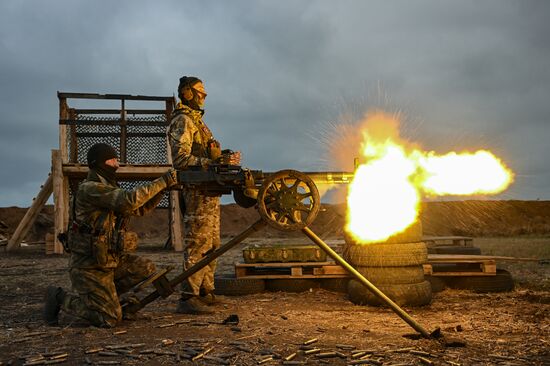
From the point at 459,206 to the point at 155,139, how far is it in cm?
2790

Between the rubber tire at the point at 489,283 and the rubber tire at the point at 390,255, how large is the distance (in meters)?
1.76

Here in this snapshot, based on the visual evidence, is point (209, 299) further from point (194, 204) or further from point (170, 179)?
point (170, 179)

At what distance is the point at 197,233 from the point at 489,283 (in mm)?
4811

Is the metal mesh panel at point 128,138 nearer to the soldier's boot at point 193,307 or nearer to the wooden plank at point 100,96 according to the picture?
the wooden plank at point 100,96

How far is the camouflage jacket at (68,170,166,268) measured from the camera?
516cm

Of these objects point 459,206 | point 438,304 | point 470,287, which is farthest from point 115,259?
point 459,206

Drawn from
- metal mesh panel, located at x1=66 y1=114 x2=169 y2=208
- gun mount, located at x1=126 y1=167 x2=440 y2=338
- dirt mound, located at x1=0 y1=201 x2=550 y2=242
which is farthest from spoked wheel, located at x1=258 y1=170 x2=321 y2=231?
dirt mound, located at x1=0 y1=201 x2=550 y2=242

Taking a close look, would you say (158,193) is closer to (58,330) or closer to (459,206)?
(58,330)

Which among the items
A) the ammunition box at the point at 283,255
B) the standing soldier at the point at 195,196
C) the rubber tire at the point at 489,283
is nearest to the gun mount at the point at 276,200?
the standing soldier at the point at 195,196

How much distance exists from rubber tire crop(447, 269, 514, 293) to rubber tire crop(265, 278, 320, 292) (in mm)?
2501

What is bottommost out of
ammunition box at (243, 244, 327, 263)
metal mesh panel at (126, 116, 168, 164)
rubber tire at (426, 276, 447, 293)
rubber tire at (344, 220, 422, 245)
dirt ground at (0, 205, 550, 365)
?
dirt ground at (0, 205, 550, 365)

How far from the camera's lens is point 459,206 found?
37.4 meters

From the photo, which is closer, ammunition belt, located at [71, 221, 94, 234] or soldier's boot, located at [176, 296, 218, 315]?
ammunition belt, located at [71, 221, 94, 234]

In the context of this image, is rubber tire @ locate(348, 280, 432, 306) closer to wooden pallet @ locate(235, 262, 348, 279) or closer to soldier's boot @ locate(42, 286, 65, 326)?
wooden pallet @ locate(235, 262, 348, 279)
